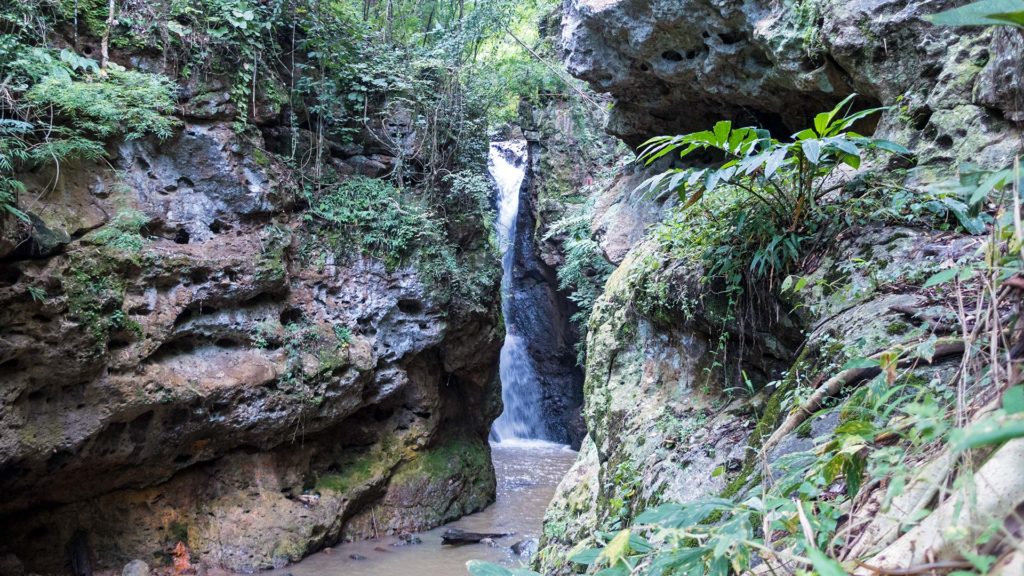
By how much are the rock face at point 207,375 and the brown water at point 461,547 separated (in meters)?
0.24

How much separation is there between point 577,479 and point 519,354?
898cm

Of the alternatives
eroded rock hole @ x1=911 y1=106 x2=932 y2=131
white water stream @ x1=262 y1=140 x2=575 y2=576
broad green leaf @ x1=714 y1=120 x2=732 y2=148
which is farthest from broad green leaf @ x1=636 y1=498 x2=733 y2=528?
white water stream @ x1=262 y1=140 x2=575 y2=576

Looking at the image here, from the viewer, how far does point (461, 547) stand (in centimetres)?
721

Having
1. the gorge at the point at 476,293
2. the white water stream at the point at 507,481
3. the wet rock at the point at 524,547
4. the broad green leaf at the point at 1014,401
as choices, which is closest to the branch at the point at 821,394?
the gorge at the point at 476,293

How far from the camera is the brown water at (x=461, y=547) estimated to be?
21.2 feet

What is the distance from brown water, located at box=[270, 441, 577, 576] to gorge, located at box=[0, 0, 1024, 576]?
63mm

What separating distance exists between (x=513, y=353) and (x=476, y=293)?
5.30 m

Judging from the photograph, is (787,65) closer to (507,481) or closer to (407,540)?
(407,540)

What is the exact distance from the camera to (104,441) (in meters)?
5.68

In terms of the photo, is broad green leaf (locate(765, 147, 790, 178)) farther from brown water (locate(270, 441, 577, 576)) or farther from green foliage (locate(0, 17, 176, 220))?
green foliage (locate(0, 17, 176, 220))

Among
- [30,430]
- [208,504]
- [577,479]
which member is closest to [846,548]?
[577,479]

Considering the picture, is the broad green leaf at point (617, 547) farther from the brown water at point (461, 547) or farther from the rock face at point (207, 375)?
the rock face at point (207, 375)

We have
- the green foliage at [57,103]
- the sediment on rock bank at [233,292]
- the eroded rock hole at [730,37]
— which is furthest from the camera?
the sediment on rock bank at [233,292]

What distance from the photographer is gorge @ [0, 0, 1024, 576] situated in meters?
1.34
